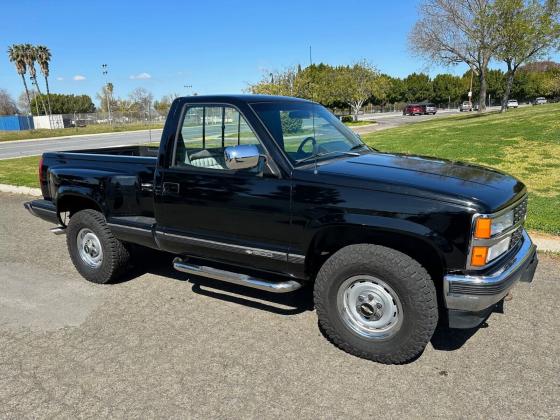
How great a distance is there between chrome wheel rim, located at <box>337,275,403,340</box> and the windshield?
107 centimetres

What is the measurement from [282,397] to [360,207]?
1377 mm

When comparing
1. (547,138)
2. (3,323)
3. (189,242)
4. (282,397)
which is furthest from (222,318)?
(547,138)

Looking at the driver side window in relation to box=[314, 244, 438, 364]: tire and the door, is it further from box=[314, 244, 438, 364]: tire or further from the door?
box=[314, 244, 438, 364]: tire

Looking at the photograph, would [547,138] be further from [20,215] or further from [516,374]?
[20,215]

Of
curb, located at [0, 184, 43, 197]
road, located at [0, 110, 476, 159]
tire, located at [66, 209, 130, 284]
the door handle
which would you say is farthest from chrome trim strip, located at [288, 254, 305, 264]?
road, located at [0, 110, 476, 159]

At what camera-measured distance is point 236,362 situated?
345 centimetres

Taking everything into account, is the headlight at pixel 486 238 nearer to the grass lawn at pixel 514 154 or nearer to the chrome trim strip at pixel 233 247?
the chrome trim strip at pixel 233 247

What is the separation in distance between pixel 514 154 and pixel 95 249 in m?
10.9

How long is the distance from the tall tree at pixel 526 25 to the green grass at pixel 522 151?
14.0 meters

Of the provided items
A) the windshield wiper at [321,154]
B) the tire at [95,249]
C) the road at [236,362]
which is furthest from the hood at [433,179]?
the tire at [95,249]

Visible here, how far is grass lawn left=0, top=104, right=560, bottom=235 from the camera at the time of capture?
7515mm

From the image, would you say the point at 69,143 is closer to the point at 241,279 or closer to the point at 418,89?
the point at 241,279

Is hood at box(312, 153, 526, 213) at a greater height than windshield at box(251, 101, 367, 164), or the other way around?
windshield at box(251, 101, 367, 164)

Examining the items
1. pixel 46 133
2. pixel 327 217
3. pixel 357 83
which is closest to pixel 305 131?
pixel 327 217
